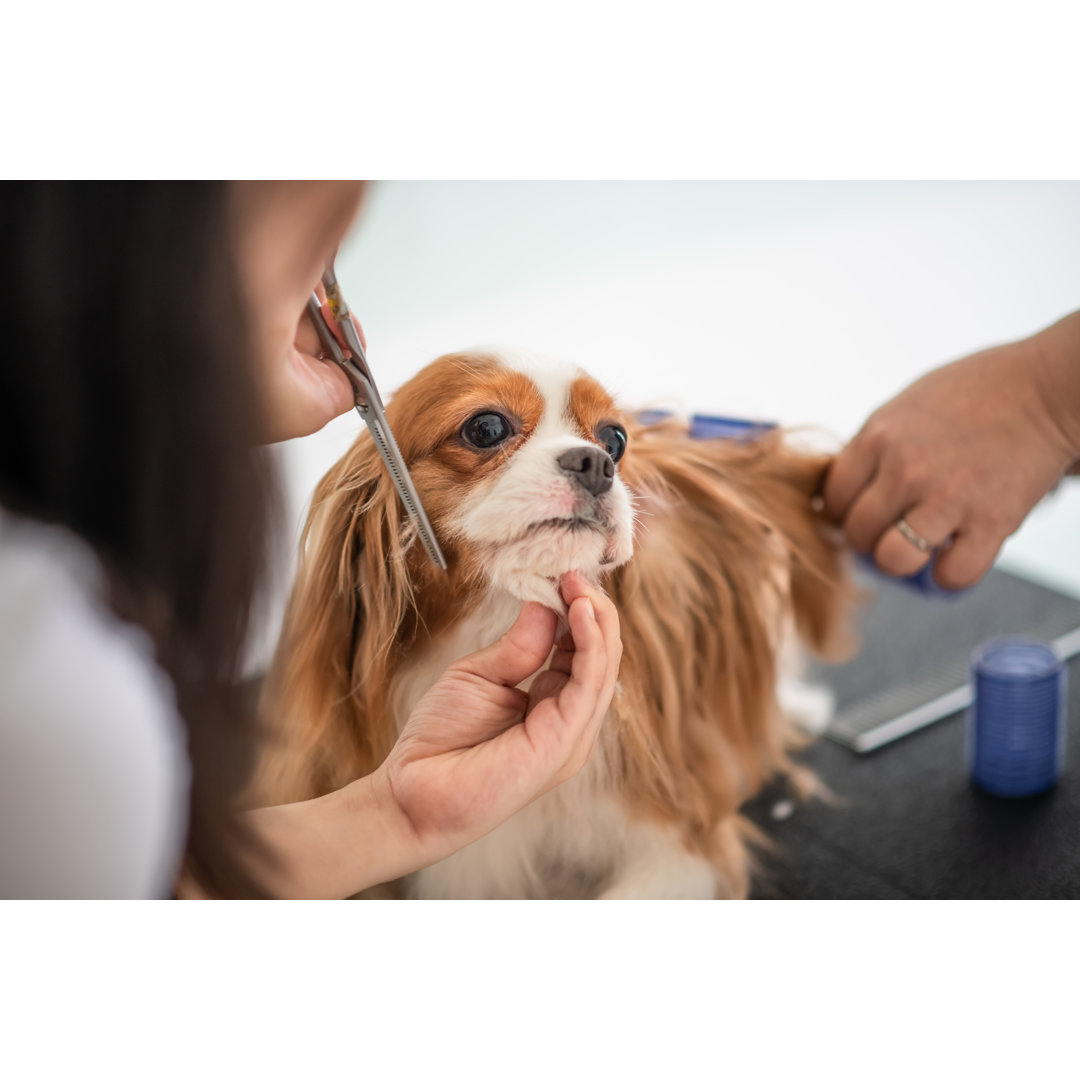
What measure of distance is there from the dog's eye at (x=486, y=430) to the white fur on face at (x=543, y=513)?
0.02 meters

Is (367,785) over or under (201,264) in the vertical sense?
under

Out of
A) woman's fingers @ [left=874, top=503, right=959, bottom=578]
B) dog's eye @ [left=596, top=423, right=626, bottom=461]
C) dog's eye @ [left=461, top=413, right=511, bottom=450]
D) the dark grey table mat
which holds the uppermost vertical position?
dog's eye @ [left=461, top=413, right=511, bottom=450]

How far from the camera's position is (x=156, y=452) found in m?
0.73

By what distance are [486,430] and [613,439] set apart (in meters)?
0.12

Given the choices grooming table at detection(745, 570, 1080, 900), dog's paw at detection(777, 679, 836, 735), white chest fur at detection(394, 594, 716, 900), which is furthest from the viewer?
dog's paw at detection(777, 679, 836, 735)

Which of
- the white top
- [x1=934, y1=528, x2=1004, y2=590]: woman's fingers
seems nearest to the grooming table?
[x1=934, y1=528, x2=1004, y2=590]: woman's fingers

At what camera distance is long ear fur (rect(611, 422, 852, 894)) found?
0.93 metres

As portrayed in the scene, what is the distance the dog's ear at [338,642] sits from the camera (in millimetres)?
815

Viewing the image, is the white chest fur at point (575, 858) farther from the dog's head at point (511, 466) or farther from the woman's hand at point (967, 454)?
the woman's hand at point (967, 454)

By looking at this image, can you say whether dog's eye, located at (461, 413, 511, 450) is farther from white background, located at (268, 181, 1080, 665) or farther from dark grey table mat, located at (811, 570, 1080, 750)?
dark grey table mat, located at (811, 570, 1080, 750)

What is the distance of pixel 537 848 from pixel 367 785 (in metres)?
0.20

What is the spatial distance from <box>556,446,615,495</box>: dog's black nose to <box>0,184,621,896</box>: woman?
8cm
